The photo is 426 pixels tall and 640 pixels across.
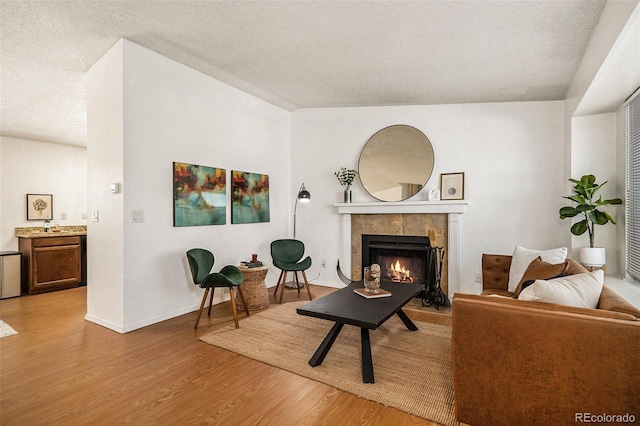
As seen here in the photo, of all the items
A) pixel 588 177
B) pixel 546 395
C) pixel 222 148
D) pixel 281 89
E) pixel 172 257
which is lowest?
pixel 546 395

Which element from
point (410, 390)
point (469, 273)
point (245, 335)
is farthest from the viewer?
point (469, 273)

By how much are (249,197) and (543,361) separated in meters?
3.91

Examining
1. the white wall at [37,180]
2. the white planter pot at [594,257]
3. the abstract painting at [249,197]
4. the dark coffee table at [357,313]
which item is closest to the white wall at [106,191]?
the abstract painting at [249,197]

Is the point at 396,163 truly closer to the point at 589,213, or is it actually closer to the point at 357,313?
the point at 589,213

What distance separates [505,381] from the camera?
157 cm

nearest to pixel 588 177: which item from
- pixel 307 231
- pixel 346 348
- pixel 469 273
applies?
pixel 469 273

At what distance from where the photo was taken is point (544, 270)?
2.72 m

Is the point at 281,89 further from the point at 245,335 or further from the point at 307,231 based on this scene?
the point at 245,335

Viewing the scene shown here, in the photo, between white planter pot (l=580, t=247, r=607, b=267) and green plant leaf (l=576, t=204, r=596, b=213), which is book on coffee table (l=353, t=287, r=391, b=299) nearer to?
white planter pot (l=580, t=247, r=607, b=267)

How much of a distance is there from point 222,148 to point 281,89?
1.15 meters

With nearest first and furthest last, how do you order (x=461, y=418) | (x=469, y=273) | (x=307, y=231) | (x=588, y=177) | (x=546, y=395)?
(x=546, y=395)
(x=461, y=418)
(x=588, y=177)
(x=469, y=273)
(x=307, y=231)

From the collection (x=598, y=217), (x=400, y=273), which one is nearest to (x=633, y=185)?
(x=598, y=217)

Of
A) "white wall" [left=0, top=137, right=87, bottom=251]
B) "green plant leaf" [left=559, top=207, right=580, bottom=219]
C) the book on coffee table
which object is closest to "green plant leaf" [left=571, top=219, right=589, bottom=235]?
"green plant leaf" [left=559, top=207, right=580, bottom=219]

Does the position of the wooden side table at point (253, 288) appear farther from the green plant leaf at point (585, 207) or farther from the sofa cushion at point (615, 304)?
the green plant leaf at point (585, 207)
